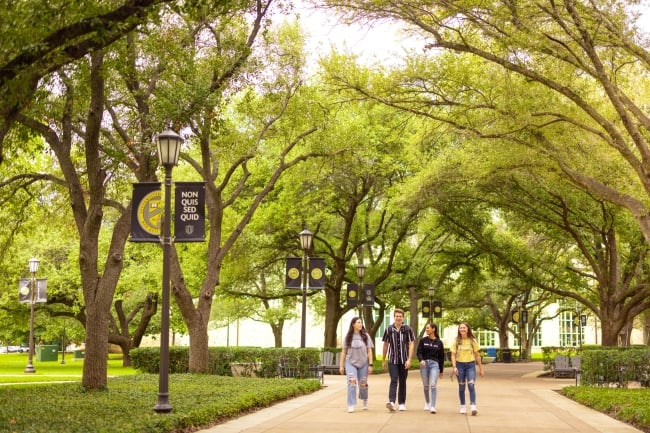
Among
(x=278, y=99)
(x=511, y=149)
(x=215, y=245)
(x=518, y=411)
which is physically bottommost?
(x=518, y=411)

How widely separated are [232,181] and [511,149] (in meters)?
15.5

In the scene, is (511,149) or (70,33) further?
(511,149)

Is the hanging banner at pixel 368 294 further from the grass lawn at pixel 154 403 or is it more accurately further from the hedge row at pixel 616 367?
the grass lawn at pixel 154 403

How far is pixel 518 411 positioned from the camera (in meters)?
17.0

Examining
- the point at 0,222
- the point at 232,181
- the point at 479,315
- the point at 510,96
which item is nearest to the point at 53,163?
the point at 0,222

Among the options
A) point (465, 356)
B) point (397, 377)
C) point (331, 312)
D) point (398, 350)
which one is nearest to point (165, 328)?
point (398, 350)

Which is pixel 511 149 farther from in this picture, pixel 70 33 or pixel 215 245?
pixel 70 33

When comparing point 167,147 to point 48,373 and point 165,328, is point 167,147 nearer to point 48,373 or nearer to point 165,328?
point 165,328

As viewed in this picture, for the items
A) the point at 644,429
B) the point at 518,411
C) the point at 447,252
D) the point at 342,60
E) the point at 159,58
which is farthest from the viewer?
the point at 447,252

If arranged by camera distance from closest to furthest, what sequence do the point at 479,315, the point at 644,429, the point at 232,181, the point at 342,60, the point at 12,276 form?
1. the point at 644,429
2. the point at 342,60
3. the point at 232,181
4. the point at 12,276
5. the point at 479,315

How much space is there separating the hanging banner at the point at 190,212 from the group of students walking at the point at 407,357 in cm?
351

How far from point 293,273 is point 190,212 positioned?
1063cm

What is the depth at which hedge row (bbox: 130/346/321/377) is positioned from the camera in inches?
1024

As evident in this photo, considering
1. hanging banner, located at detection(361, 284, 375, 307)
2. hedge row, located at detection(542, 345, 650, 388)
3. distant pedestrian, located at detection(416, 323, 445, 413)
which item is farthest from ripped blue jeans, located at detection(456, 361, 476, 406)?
hanging banner, located at detection(361, 284, 375, 307)
